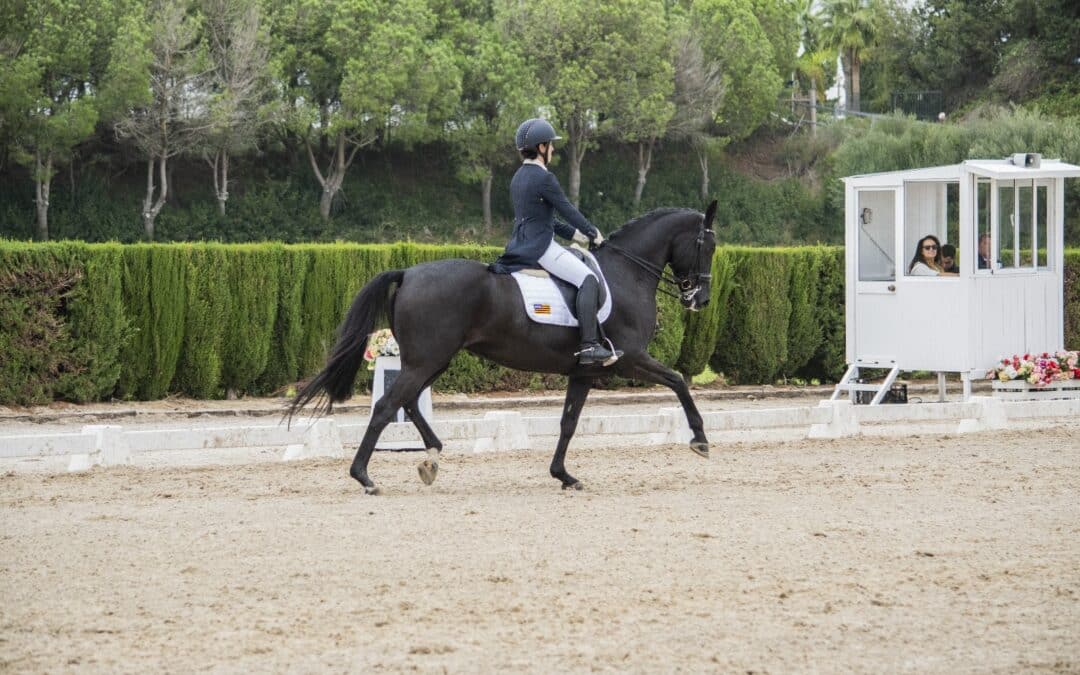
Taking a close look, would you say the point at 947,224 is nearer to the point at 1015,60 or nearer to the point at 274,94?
the point at 274,94

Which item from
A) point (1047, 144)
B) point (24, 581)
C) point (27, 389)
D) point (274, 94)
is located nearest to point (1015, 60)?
point (1047, 144)

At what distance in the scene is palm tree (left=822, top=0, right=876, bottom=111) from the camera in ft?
304

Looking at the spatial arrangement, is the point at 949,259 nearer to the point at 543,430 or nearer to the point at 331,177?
the point at 543,430

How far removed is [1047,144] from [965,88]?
1299 inches

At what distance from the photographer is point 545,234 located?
35.5 ft

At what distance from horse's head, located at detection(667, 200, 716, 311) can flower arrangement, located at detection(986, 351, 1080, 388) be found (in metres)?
6.49

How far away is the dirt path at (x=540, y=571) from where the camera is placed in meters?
6.03

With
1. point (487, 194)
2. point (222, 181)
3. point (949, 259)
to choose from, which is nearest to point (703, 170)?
point (487, 194)

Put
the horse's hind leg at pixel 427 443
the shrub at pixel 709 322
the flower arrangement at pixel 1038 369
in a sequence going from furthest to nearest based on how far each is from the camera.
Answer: the shrub at pixel 709 322 → the flower arrangement at pixel 1038 369 → the horse's hind leg at pixel 427 443

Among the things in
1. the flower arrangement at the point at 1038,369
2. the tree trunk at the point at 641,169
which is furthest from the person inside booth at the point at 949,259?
the tree trunk at the point at 641,169

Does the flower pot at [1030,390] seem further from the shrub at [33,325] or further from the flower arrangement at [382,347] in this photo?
the shrub at [33,325]

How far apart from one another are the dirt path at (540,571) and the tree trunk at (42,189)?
44133mm

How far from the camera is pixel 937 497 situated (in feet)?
34.1

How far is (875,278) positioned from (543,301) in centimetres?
791
